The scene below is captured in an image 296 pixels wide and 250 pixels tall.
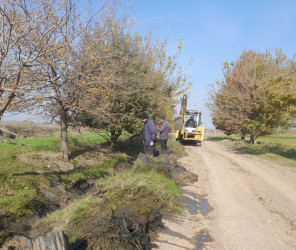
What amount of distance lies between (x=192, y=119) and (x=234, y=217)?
19.5m

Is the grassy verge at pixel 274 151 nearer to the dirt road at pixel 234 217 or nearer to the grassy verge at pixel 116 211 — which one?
the dirt road at pixel 234 217

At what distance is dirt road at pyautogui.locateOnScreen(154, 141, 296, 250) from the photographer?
470 cm

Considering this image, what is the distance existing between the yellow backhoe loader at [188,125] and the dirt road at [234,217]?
538 inches

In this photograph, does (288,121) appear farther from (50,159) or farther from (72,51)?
(72,51)

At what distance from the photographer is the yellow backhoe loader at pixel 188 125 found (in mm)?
23566

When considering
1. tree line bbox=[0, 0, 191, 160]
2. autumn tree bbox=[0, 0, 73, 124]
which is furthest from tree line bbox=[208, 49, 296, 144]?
autumn tree bbox=[0, 0, 73, 124]

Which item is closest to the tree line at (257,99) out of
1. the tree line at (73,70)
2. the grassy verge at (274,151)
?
the grassy verge at (274,151)

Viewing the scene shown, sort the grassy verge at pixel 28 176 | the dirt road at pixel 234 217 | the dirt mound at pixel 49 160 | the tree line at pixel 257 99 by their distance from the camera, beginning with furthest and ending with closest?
the tree line at pixel 257 99 < the dirt mound at pixel 49 160 < the grassy verge at pixel 28 176 < the dirt road at pixel 234 217

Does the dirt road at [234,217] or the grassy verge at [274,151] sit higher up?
the grassy verge at [274,151]

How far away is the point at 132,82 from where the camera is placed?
1124cm

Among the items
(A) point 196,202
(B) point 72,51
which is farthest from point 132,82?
(A) point 196,202

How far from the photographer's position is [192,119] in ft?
82.2

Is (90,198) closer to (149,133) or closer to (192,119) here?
(149,133)

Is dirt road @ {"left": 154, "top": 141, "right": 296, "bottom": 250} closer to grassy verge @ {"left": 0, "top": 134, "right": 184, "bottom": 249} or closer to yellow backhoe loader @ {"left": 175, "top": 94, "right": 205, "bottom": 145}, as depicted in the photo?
grassy verge @ {"left": 0, "top": 134, "right": 184, "bottom": 249}
